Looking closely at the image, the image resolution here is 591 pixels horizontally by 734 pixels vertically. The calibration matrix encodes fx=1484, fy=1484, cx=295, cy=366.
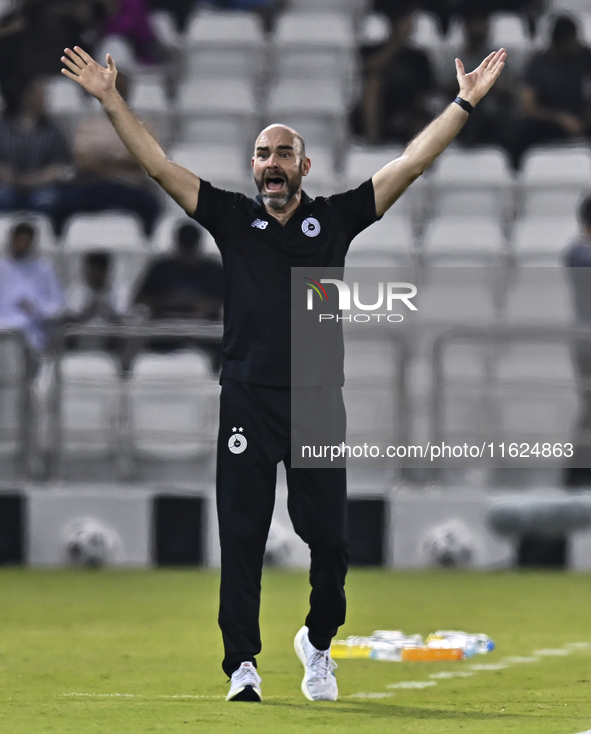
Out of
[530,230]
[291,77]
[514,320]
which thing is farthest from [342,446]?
[291,77]

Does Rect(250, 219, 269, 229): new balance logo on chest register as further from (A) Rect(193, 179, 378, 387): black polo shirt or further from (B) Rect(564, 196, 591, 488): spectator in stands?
(B) Rect(564, 196, 591, 488): spectator in stands

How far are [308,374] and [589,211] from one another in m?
6.60

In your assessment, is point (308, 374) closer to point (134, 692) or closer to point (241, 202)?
point (241, 202)

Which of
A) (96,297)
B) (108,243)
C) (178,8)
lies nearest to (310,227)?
(96,297)

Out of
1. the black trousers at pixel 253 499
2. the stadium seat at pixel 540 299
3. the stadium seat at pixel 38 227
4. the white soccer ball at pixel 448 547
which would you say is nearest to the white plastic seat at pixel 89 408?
the stadium seat at pixel 38 227

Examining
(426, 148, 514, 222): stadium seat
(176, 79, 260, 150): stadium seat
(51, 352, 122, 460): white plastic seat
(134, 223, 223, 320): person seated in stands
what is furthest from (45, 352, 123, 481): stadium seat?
(176, 79, 260, 150): stadium seat

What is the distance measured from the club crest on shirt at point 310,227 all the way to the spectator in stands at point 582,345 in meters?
5.07

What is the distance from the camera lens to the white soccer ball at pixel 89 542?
34.8 feet

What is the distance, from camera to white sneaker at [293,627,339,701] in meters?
5.62

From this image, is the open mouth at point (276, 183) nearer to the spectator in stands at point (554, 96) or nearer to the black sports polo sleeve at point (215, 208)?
the black sports polo sleeve at point (215, 208)

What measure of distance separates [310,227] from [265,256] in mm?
206

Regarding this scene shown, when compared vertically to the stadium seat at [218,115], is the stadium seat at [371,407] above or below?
below

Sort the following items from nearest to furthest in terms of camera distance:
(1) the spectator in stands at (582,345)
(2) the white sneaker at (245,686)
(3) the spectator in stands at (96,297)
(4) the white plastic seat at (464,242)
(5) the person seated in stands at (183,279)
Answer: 1. (2) the white sneaker at (245,686)
2. (1) the spectator in stands at (582,345)
3. (3) the spectator in stands at (96,297)
4. (5) the person seated in stands at (183,279)
5. (4) the white plastic seat at (464,242)

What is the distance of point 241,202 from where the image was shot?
558 cm
